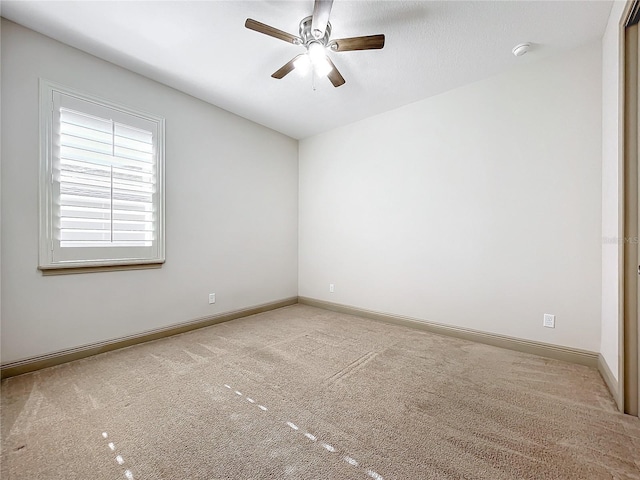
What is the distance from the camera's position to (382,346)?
286 centimetres

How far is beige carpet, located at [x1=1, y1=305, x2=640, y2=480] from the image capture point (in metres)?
1.34

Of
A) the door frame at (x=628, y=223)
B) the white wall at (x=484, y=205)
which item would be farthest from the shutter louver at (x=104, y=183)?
the door frame at (x=628, y=223)

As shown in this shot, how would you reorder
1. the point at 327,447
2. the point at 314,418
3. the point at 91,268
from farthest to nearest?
1. the point at 91,268
2. the point at 314,418
3. the point at 327,447

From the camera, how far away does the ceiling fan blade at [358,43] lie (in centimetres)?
195

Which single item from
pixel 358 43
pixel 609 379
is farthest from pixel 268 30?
pixel 609 379

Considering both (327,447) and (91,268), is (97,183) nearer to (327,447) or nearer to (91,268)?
(91,268)

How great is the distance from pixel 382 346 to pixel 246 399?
1497mm

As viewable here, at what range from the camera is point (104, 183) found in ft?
8.53

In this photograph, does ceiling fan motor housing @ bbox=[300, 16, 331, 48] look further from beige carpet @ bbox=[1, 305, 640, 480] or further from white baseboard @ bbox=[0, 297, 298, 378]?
white baseboard @ bbox=[0, 297, 298, 378]

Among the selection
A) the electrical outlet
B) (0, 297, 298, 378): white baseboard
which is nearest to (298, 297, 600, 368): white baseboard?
the electrical outlet

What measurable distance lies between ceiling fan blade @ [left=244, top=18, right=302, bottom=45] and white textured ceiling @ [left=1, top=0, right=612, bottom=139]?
206 millimetres

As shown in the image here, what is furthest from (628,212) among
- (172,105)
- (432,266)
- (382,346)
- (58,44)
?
(58,44)

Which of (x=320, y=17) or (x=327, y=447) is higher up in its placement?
(x=320, y=17)

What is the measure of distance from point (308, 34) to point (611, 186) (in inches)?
101
